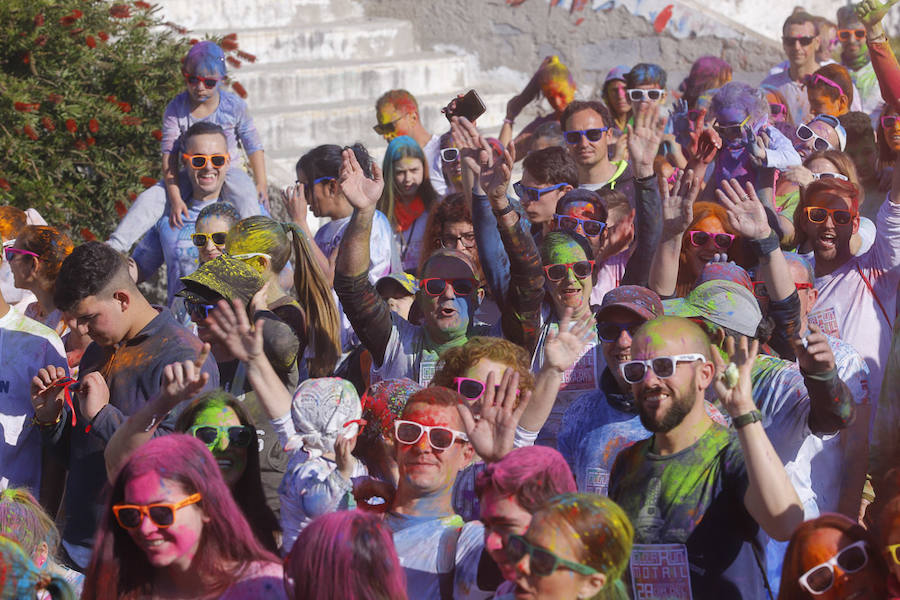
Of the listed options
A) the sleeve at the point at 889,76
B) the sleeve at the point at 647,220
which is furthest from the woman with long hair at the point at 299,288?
the sleeve at the point at 889,76

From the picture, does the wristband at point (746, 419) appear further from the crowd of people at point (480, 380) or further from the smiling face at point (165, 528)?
the smiling face at point (165, 528)

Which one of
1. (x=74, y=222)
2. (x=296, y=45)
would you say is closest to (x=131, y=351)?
(x=74, y=222)

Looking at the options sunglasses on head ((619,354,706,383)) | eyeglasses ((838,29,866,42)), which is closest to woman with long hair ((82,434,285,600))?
sunglasses on head ((619,354,706,383))

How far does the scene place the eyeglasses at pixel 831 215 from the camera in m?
5.57

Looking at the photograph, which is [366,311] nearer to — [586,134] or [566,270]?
[566,270]

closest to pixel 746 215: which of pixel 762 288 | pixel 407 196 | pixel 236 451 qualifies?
pixel 762 288

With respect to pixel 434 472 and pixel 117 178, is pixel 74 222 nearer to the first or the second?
pixel 117 178

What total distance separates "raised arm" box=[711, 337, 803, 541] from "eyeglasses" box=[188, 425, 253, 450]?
5.38 feet

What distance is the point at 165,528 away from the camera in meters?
3.31

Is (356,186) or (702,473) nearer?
(702,473)

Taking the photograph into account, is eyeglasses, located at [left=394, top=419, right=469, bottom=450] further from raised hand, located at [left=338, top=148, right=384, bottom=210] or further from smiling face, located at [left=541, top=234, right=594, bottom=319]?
raised hand, located at [left=338, top=148, right=384, bottom=210]

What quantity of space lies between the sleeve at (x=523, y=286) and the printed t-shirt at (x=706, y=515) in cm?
152

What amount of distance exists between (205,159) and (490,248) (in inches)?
94.1

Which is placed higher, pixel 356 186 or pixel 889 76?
pixel 889 76
